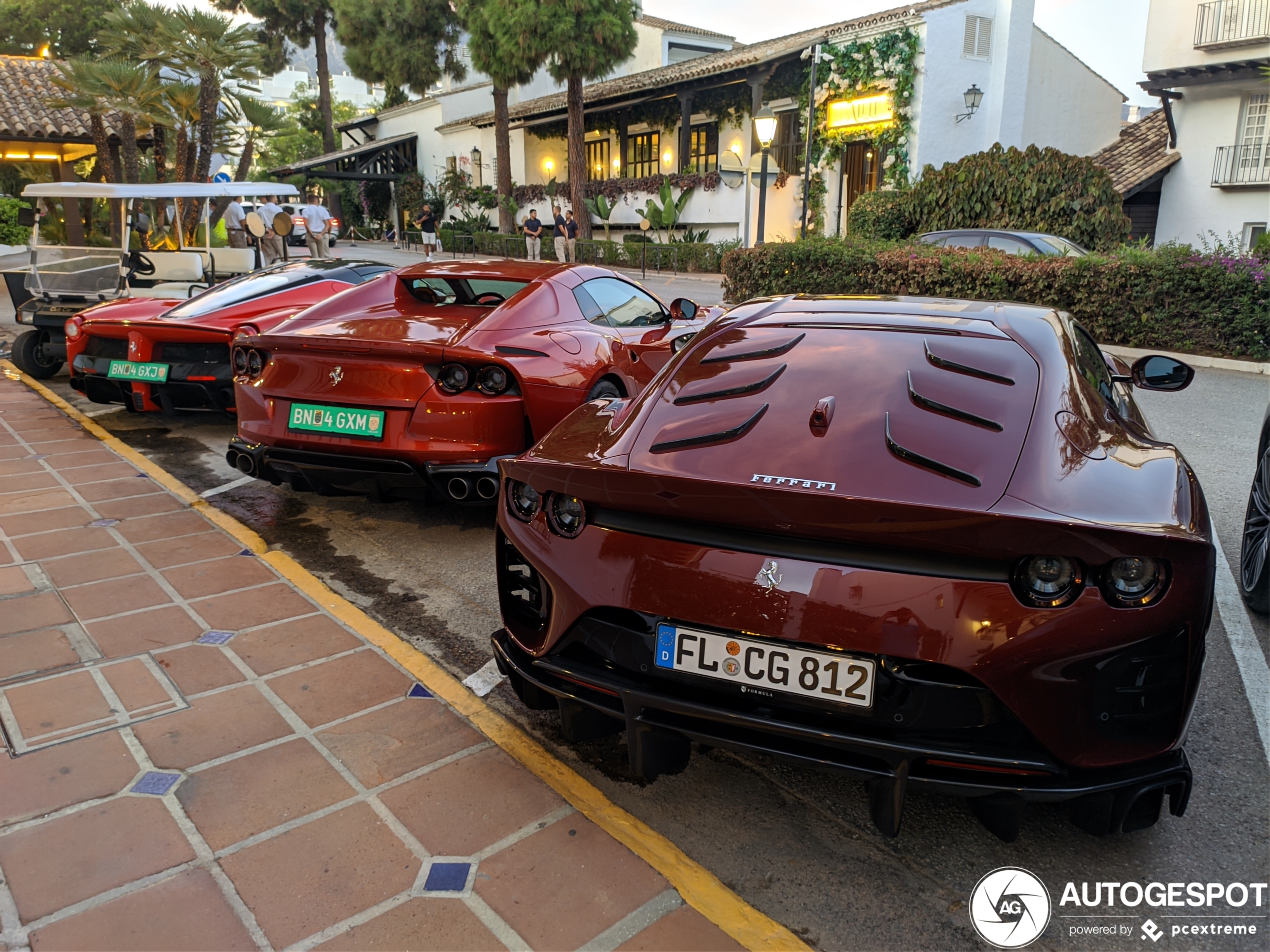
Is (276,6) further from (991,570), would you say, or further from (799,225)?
(991,570)

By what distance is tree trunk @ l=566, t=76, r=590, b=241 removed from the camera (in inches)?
1092

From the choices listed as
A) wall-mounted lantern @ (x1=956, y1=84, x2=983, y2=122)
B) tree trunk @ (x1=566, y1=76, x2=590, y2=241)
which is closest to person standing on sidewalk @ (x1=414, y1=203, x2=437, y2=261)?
tree trunk @ (x1=566, y1=76, x2=590, y2=241)

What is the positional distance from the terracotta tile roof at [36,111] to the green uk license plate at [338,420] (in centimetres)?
1935

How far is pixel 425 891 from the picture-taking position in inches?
86.7

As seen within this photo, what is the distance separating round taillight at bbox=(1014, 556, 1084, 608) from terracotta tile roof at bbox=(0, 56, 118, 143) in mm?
22756

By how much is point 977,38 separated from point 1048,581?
24163mm

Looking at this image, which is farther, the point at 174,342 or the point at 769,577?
the point at 174,342

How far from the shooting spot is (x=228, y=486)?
19.1 ft

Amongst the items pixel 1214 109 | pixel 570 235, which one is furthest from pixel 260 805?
pixel 570 235

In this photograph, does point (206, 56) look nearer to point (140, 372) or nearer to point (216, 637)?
point (140, 372)

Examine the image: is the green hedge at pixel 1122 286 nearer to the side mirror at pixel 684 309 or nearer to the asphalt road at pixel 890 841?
the side mirror at pixel 684 309

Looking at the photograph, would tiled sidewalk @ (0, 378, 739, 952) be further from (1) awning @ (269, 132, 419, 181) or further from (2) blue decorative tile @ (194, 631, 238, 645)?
(1) awning @ (269, 132, 419, 181)

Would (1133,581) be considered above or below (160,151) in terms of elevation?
below

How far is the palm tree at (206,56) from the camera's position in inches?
701
